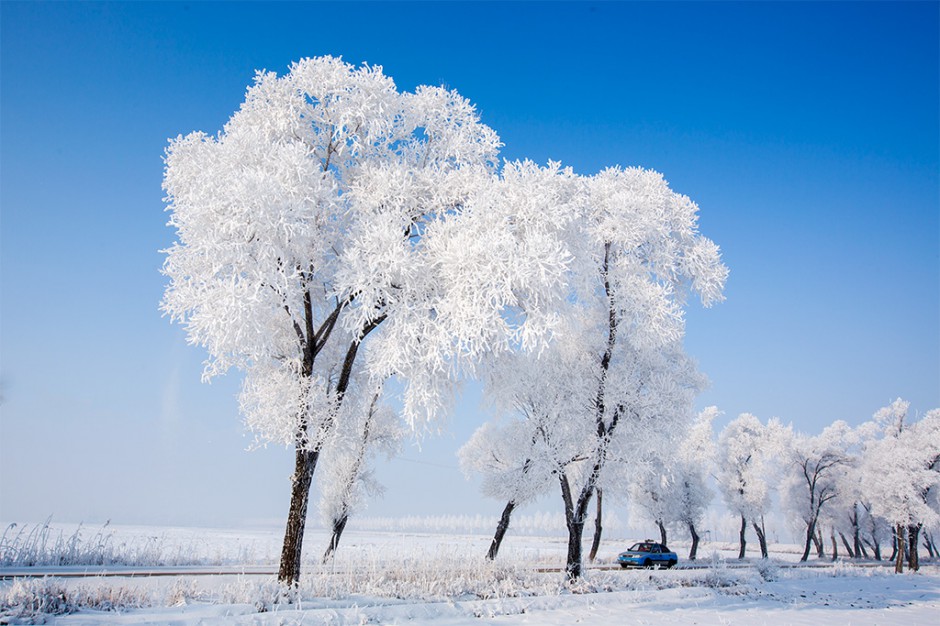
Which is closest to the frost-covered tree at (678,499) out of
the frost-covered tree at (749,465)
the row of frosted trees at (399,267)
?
the frost-covered tree at (749,465)

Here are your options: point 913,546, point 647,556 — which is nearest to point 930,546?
point 913,546

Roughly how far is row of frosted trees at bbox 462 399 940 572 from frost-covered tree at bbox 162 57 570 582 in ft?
56.9

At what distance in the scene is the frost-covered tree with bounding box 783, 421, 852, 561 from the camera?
1886 inches

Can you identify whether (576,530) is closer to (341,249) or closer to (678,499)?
(341,249)

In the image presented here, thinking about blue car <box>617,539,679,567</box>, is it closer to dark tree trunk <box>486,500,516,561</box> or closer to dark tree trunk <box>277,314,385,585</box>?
dark tree trunk <box>486,500,516,561</box>

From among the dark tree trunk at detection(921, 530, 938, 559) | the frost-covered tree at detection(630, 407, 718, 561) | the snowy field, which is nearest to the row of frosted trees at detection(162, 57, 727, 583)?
the snowy field

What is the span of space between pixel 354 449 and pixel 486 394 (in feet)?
12.1

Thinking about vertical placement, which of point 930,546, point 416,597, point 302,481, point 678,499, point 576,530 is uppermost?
point 302,481

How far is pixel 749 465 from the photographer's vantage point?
1887 inches

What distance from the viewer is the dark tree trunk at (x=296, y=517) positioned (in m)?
11.8

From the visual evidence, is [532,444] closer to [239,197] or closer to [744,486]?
[239,197]

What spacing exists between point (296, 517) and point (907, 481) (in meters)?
43.4

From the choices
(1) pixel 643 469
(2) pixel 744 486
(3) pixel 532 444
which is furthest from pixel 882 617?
(2) pixel 744 486

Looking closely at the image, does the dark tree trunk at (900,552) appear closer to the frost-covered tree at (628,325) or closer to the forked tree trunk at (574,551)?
the frost-covered tree at (628,325)
